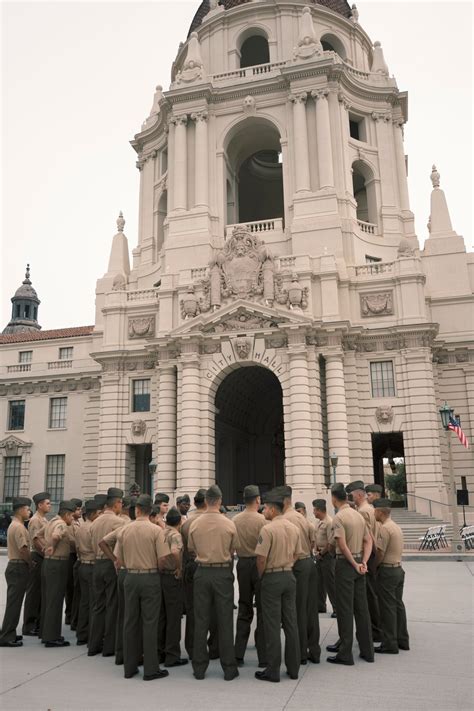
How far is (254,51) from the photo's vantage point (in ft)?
149

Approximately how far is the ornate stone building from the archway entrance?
0.50ft

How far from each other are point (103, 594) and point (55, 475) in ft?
100

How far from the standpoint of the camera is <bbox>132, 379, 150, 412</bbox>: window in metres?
34.5

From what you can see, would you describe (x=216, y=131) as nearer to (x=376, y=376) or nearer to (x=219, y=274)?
(x=219, y=274)

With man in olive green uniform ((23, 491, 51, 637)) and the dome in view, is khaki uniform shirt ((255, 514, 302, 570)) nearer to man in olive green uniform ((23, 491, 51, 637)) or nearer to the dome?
man in olive green uniform ((23, 491, 51, 637))

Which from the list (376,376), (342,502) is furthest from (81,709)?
Answer: (376,376)

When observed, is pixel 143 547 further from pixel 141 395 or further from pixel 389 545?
pixel 141 395

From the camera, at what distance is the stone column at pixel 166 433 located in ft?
103

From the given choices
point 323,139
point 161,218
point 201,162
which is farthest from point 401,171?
point 161,218

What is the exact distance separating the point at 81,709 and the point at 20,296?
7224 cm

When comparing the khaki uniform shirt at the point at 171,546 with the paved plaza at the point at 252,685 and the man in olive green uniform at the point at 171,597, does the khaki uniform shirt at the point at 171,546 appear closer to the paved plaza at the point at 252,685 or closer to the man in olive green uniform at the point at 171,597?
the man in olive green uniform at the point at 171,597

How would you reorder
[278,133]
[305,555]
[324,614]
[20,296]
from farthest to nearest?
[20,296] < [278,133] < [324,614] < [305,555]

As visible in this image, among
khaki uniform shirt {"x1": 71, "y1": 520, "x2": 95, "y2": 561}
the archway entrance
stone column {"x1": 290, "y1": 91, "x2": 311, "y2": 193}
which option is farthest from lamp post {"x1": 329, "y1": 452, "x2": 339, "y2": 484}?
khaki uniform shirt {"x1": 71, "y1": 520, "x2": 95, "y2": 561}

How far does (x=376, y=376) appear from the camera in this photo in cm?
3167
